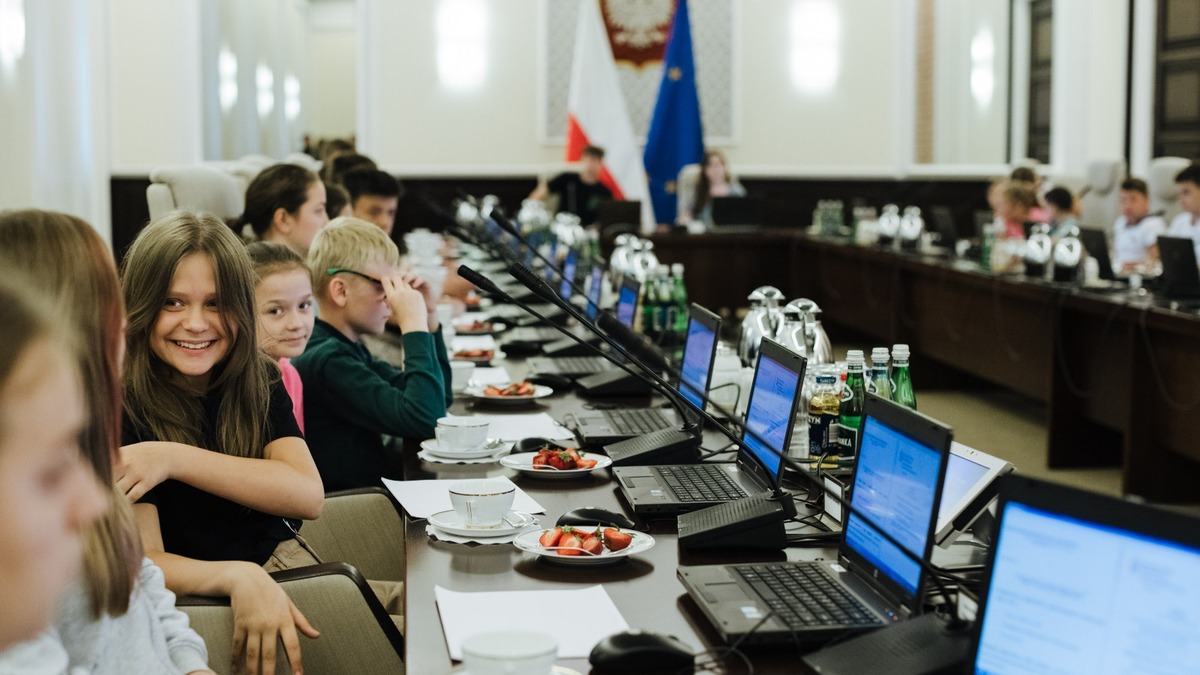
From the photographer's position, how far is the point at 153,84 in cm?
898

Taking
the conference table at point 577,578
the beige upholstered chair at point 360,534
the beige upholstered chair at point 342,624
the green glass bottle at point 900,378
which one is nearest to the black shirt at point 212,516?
the beige upholstered chair at point 342,624

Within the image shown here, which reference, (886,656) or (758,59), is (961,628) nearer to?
(886,656)

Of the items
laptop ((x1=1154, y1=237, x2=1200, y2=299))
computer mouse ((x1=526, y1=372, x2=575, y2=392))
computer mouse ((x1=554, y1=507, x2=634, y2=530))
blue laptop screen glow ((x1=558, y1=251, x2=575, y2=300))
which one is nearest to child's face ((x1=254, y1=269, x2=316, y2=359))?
computer mouse ((x1=554, y1=507, x2=634, y2=530))

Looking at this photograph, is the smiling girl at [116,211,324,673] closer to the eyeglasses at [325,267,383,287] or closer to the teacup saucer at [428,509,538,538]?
the teacup saucer at [428,509,538,538]

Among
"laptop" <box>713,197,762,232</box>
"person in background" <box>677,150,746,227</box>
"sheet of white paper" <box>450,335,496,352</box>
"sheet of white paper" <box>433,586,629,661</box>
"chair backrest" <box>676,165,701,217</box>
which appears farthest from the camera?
"chair backrest" <box>676,165,701,217</box>

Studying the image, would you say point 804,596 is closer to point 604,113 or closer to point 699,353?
point 699,353

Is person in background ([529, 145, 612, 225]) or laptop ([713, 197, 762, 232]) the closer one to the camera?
laptop ([713, 197, 762, 232])

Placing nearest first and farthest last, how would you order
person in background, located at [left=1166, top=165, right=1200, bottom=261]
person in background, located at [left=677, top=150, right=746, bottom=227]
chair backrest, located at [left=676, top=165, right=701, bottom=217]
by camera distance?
person in background, located at [left=1166, top=165, right=1200, bottom=261] < person in background, located at [left=677, top=150, right=746, bottom=227] < chair backrest, located at [left=676, top=165, right=701, bottom=217]

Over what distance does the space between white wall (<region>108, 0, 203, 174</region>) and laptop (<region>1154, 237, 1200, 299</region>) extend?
635 cm

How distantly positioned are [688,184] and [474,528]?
817 cm

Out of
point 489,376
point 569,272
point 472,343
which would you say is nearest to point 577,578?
point 489,376

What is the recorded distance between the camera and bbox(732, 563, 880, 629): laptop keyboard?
4.57ft

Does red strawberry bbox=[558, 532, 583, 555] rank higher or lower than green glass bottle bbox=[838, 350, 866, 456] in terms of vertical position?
lower

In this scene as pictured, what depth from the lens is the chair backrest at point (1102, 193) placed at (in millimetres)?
8594
